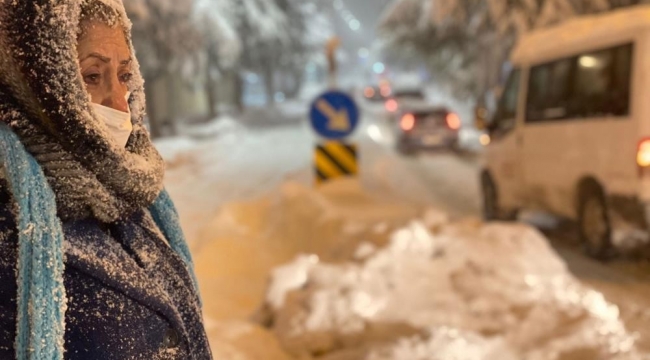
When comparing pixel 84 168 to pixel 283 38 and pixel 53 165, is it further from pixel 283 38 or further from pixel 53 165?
pixel 283 38

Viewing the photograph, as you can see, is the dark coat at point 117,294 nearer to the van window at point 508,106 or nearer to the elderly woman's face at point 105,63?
the elderly woman's face at point 105,63

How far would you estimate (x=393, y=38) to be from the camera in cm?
2800

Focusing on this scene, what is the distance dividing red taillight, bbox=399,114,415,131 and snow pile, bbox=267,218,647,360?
1452cm

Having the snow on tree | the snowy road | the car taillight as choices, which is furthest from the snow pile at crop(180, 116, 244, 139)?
the car taillight

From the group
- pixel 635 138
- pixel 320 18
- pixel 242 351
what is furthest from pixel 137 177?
pixel 320 18

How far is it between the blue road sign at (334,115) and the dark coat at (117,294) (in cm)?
751

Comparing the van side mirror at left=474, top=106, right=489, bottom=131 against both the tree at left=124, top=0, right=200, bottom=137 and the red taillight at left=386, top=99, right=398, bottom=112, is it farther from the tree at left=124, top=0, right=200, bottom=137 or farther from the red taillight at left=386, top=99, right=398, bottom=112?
the red taillight at left=386, top=99, right=398, bottom=112

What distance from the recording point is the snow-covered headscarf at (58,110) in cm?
143

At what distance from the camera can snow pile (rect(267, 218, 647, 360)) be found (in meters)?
4.29

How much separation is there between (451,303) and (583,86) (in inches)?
137

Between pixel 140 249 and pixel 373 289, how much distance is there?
3.68 metres

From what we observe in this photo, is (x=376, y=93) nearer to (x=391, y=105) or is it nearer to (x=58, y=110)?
(x=391, y=105)

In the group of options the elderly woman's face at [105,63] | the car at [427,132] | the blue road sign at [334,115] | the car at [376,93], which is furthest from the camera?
the car at [376,93]

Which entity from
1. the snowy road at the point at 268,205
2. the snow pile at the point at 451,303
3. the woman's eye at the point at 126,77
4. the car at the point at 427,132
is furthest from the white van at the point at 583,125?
the car at the point at 427,132
